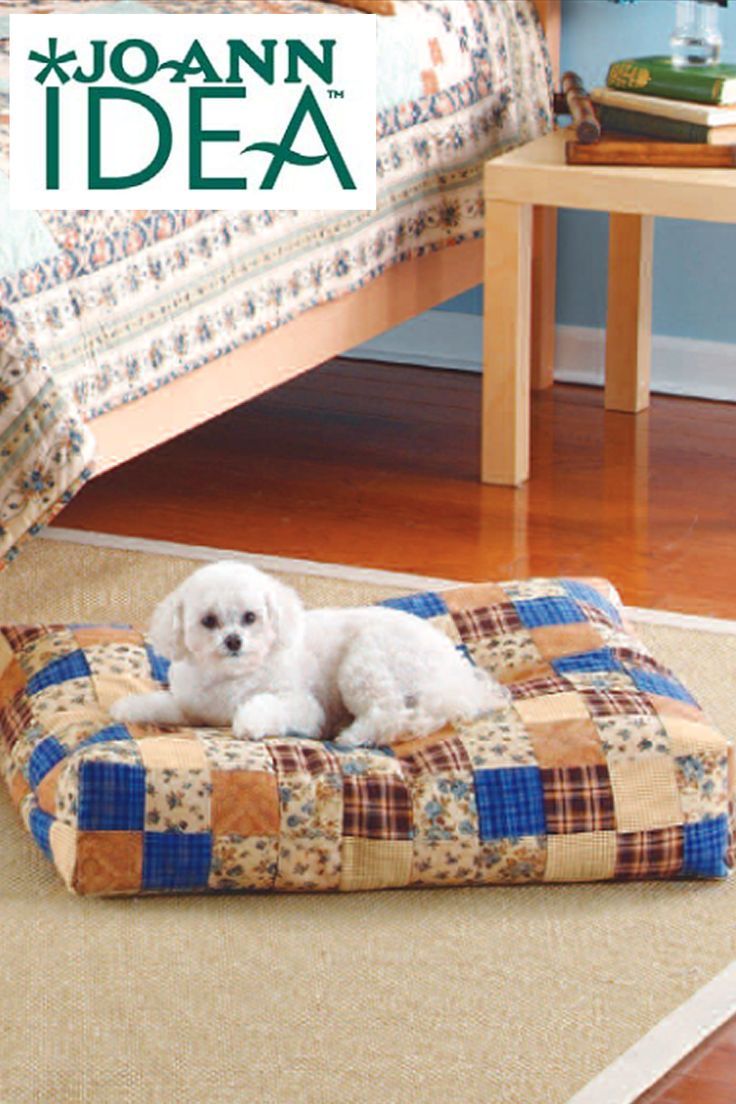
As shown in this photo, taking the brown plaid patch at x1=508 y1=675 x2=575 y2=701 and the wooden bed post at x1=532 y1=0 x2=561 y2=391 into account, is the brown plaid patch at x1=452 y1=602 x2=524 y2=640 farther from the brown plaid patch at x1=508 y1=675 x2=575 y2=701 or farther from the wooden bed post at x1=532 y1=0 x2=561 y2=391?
the wooden bed post at x1=532 y1=0 x2=561 y2=391

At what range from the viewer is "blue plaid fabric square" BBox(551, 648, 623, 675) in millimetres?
2043

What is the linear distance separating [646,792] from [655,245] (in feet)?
5.89

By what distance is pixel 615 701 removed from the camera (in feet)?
6.38

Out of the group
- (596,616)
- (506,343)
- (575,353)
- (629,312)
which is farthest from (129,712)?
Answer: (575,353)

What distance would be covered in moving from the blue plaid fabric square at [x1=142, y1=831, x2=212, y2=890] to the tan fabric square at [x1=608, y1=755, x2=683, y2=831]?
375mm

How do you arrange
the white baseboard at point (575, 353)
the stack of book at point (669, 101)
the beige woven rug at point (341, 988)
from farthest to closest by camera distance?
the white baseboard at point (575, 353) < the stack of book at point (669, 101) < the beige woven rug at point (341, 988)

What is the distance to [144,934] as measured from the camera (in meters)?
Answer: 1.79

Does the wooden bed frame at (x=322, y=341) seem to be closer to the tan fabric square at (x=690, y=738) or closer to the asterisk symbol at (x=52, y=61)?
the asterisk symbol at (x=52, y=61)

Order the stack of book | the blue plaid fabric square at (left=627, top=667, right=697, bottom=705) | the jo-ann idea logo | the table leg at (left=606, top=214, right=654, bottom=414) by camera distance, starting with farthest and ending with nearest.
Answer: the table leg at (left=606, top=214, right=654, bottom=414) < the stack of book < the jo-ann idea logo < the blue plaid fabric square at (left=627, top=667, right=697, bottom=705)

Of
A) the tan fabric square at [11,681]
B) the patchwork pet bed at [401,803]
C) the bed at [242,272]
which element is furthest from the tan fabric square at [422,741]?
the bed at [242,272]

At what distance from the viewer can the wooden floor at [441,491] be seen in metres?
2.77

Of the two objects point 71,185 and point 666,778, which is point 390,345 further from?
point 666,778

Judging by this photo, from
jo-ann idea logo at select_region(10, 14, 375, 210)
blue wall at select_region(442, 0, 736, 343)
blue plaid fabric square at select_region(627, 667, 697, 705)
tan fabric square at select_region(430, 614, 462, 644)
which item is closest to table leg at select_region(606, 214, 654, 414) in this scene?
blue wall at select_region(442, 0, 736, 343)

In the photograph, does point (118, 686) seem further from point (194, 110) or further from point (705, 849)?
point (194, 110)
